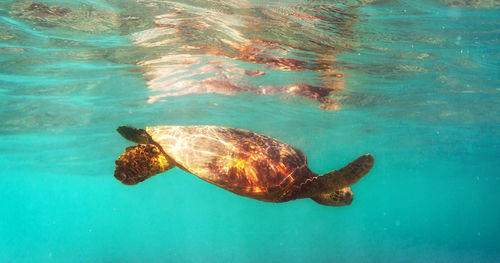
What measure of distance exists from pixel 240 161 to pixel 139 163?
2008 millimetres

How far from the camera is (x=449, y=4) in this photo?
7.52 m

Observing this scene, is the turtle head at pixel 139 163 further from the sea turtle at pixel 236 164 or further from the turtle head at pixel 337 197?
the turtle head at pixel 337 197

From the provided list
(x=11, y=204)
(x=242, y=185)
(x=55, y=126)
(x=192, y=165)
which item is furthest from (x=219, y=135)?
(x=11, y=204)

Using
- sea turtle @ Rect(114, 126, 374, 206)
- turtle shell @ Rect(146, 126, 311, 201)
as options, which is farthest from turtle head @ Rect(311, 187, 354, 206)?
turtle shell @ Rect(146, 126, 311, 201)

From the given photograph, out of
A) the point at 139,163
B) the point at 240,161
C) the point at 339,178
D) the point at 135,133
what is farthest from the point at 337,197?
the point at 135,133

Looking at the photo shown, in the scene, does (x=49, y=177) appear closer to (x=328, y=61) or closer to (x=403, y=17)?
(x=328, y=61)

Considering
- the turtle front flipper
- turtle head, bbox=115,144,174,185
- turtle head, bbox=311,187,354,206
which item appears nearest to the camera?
the turtle front flipper

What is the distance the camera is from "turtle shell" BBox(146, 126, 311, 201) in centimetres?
493

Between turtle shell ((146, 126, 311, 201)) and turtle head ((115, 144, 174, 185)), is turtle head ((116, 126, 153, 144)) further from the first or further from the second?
turtle head ((115, 144, 174, 185))

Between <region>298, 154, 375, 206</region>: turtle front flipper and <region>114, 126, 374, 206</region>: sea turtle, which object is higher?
<region>298, 154, 375, 206</region>: turtle front flipper

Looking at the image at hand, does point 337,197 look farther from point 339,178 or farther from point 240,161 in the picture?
point 240,161

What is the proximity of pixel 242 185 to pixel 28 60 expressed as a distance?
36.4 ft

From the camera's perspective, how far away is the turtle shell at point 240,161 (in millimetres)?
4934

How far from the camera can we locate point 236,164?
16.7 feet
